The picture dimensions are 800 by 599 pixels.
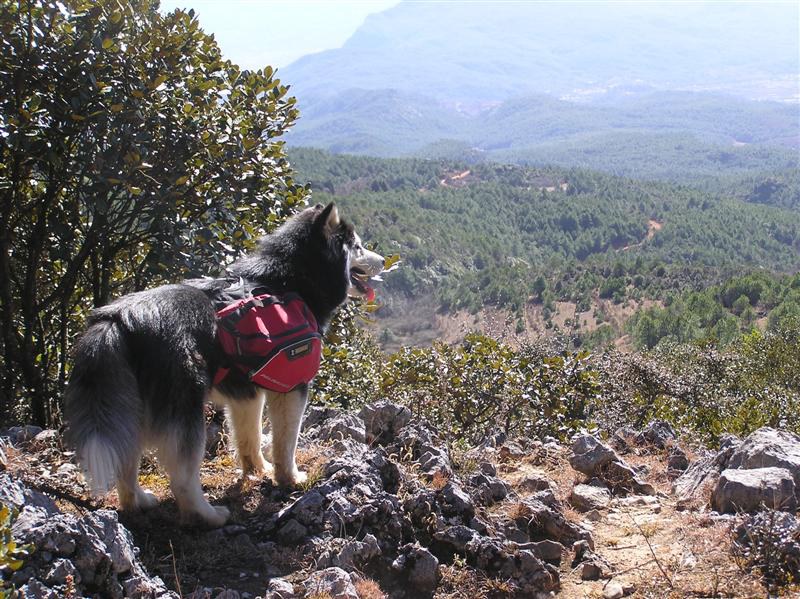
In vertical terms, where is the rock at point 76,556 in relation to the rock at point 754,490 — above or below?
above

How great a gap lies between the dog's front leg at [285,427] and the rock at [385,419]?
119 cm

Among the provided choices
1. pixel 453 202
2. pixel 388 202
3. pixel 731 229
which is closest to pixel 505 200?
pixel 453 202

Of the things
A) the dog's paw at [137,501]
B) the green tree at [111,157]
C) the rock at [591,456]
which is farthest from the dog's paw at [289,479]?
the rock at [591,456]

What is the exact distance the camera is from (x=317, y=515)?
12.9ft

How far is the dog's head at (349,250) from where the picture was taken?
469 cm

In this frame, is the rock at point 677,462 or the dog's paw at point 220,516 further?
the rock at point 677,462

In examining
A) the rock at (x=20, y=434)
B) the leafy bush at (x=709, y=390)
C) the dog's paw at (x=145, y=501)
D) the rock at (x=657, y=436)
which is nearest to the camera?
the dog's paw at (x=145, y=501)

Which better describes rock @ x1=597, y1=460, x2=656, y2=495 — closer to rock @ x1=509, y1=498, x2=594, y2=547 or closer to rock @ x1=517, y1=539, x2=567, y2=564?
rock @ x1=509, y1=498, x2=594, y2=547

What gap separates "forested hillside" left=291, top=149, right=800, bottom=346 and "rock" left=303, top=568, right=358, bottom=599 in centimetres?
4162

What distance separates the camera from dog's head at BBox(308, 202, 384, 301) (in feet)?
15.4

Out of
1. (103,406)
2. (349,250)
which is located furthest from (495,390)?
(103,406)

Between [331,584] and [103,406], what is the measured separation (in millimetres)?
1390

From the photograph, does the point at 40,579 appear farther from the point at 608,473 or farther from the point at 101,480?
the point at 608,473

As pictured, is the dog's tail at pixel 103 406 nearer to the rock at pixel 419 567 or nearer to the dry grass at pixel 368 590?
the dry grass at pixel 368 590
